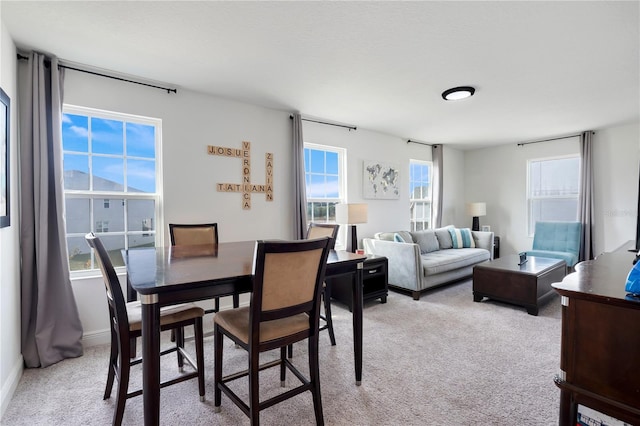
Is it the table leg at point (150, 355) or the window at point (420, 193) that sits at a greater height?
the window at point (420, 193)

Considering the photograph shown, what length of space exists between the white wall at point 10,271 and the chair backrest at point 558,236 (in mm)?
Result: 6658

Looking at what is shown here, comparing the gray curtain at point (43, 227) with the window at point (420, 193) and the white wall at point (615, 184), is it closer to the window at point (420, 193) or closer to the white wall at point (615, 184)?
the window at point (420, 193)

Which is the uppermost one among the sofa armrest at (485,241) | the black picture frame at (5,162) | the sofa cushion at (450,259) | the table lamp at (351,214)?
the black picture frame at (5,162)

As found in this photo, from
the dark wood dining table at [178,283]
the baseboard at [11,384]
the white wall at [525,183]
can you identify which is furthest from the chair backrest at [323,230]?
the white wall at [525,183]

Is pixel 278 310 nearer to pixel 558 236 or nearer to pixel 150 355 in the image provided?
pixel 150 355

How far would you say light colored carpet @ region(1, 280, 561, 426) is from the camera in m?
1.75

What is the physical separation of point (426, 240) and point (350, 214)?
1733mm

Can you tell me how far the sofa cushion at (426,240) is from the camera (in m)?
4.80

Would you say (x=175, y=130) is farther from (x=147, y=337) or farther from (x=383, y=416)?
(x=383, y=416)

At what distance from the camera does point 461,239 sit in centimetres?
538

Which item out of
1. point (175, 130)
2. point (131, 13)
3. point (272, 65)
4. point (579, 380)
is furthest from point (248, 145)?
point (579, 380)

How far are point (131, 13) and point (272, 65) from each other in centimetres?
107

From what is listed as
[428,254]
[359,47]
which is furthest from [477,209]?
[359,47]

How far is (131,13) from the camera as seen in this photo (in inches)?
76.5
